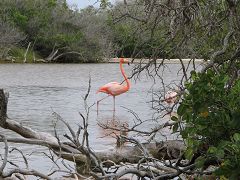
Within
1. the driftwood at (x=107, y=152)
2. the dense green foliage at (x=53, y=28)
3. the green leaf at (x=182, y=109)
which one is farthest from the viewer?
the dense green foliage at (x=53, y=28)

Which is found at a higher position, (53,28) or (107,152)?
(53,28)

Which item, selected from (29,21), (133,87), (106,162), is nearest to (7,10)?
(29,21)

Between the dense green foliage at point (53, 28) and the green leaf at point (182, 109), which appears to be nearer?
the green leaf at point (182, 109)

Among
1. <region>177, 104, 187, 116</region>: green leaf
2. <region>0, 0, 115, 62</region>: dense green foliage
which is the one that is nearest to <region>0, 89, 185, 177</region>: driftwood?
<region>177, 104, 187, 116</region>: green leaf

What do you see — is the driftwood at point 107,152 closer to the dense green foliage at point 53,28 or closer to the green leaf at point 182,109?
the green leaf at point 182,109

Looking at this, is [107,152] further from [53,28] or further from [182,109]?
[53,28]

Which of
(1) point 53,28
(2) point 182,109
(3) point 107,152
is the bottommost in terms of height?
A: (3) point 107,152

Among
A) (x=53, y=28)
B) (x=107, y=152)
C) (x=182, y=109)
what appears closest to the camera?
(x=182, y=109)

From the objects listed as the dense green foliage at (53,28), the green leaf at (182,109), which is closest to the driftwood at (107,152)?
the green leaf at (182,109)

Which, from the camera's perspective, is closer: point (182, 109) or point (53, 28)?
point (182, 109)

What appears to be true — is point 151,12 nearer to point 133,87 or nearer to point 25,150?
point 25,150

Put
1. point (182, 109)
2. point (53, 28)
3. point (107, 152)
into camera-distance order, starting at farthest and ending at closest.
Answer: point (53, 28)
point (107, 152)
point (182, 109)

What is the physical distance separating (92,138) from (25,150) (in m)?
1.75

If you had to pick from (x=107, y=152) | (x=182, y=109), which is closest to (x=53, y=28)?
(x=107, y=152)
